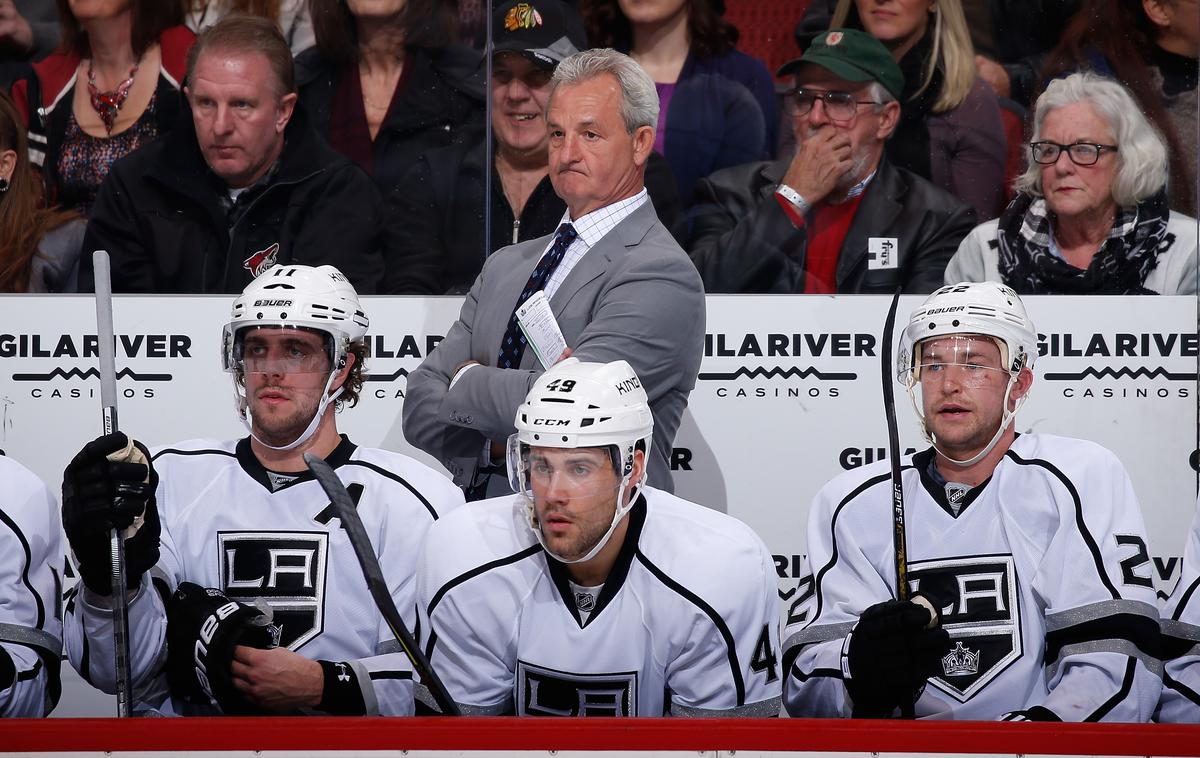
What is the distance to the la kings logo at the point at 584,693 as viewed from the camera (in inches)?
95.7

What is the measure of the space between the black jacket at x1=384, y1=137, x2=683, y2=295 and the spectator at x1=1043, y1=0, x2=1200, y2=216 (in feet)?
3.82

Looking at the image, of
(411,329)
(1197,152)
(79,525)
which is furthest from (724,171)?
(79,525)

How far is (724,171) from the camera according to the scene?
3385mm

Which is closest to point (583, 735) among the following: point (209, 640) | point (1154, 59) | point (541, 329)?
point (209, 640)

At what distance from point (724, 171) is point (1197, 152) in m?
1.18

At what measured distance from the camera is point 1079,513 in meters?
2.58

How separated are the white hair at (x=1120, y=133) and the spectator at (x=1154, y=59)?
22 mm

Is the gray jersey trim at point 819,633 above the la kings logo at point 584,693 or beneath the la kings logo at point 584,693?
above

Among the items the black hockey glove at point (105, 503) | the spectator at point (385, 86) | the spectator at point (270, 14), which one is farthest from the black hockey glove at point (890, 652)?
the spectator at point (270, 14)

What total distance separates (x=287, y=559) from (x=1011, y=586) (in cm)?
142

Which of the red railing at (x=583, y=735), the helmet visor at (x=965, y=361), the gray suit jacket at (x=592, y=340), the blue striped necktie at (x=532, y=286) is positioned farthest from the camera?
the blue striped necktie at (x=532, y=286)

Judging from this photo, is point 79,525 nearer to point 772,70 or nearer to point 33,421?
point 33,421

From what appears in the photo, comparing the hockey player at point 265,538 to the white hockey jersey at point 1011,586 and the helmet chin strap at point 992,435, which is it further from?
the helmet chin strap at point 992,435

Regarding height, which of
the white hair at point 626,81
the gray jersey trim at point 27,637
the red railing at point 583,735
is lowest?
the red railing at point 583,735
